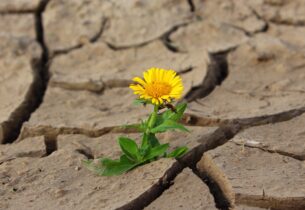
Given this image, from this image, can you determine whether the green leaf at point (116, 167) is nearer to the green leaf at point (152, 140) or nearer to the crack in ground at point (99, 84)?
the green leaf at point (152, 140)

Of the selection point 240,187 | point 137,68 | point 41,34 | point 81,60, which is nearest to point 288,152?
point 240,187

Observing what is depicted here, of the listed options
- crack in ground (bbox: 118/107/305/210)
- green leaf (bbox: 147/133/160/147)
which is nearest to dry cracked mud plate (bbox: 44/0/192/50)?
crack in ground (bbox: 118/107/305/210)

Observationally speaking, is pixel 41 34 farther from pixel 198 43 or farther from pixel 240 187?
pixel 240 187

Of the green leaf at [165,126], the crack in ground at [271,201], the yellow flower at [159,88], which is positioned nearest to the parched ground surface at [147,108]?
the crack in ground at [271,201]

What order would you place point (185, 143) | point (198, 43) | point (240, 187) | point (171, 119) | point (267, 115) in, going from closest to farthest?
point (240, 187) < point (171, 119) < point (185, 143) < point (267, 115) < point (198, 43)

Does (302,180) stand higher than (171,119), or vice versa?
(171,119)

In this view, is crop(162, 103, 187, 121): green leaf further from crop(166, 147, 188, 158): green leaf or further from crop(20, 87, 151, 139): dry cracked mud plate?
crop(20, 87, 151, 139): dry cracked mud plate

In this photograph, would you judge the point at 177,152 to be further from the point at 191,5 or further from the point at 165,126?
the point at 191,5
